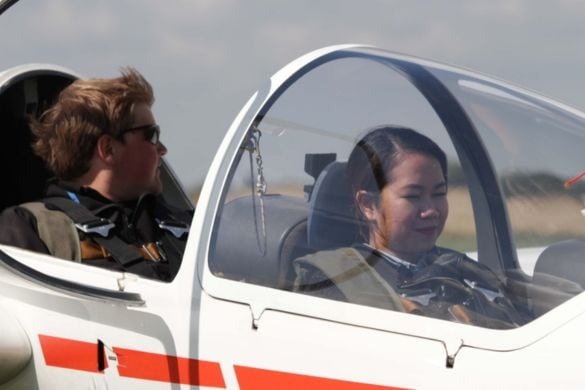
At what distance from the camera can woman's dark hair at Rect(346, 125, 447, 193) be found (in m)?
3.21

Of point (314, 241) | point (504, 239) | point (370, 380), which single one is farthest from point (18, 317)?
point (504, 239)

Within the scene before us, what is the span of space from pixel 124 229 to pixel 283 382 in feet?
4.15

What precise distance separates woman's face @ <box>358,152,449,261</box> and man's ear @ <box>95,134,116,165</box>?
1390 mm

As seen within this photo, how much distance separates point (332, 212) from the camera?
321 centimetres

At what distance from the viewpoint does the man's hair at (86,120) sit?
13.8 ft

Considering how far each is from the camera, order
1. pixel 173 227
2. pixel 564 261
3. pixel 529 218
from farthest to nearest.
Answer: pixel 173 227 → pixel 529 218 → pixel 564 261

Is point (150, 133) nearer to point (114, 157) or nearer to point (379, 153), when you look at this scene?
point (114, 157)

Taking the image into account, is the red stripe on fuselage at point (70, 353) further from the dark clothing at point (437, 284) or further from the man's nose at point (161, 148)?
the man's nose at point (161, 148)

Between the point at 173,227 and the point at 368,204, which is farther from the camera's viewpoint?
the point at 173,227

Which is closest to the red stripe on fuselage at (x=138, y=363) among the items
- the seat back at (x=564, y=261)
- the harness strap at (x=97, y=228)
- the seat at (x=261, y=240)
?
the seat at (x=261, y=240)

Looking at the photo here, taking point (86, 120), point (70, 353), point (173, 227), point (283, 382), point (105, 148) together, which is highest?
point (86, 120)

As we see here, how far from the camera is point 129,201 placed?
14.0 feet

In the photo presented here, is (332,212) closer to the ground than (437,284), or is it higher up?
higher up

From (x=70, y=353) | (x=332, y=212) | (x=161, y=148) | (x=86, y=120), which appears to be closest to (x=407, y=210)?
(x=332, y=212)
